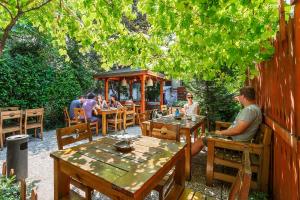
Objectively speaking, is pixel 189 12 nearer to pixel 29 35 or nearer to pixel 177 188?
pixel 177 188

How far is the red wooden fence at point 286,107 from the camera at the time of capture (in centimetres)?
167

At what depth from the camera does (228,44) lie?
2564 mm

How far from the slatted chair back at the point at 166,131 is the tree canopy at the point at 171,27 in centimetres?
133

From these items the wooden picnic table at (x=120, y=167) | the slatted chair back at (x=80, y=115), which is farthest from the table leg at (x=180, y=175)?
the slatted chair back at (x=80, y=115)

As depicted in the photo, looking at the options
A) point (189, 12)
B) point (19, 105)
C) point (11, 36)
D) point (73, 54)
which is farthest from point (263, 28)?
point (73, 54)

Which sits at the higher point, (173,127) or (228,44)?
(228,44)

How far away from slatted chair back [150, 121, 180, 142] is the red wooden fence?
135cm

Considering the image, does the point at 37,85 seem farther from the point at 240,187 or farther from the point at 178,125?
the point at 240,187

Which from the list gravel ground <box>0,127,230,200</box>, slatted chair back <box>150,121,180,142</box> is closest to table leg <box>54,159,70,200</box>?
gravel ground <box>0,127,230,200</box>

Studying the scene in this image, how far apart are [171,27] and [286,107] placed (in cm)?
181

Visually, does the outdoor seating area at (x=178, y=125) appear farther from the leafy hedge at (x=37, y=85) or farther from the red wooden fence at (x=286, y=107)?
the leafy hedge at (x=37, y=85)

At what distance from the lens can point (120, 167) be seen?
1.77 meters

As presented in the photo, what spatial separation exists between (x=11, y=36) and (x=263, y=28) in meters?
9.50

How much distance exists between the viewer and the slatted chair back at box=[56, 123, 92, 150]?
8.19 feet
